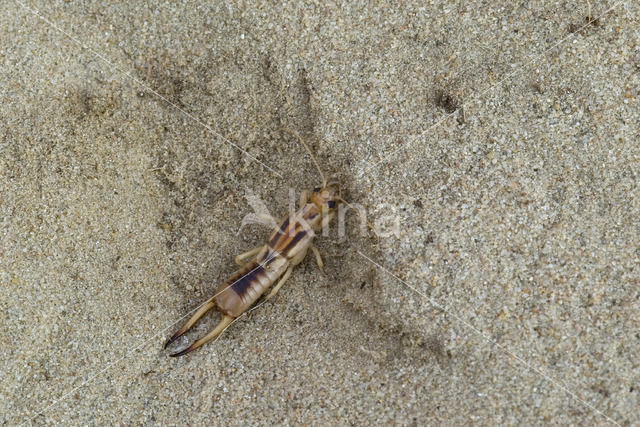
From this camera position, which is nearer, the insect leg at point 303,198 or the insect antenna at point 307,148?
the insect antenna at point 307,148

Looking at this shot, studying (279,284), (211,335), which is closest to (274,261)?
(279,284)

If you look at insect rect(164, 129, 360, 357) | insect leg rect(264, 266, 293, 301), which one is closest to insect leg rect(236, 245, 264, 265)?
insect rect(164, 129, 360, 357)

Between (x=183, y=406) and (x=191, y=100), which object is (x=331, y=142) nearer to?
(x=191, y=100)

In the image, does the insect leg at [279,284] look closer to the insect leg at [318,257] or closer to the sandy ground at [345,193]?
the sandy ground at [345,193]

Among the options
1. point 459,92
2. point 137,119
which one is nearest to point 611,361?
→ point 459,92

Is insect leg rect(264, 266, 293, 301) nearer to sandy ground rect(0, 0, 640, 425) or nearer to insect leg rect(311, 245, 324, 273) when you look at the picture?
sandy ground rect(0, 0, 640, 425)

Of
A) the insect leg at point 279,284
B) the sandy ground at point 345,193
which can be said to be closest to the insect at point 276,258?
the insect leg at point 279,284

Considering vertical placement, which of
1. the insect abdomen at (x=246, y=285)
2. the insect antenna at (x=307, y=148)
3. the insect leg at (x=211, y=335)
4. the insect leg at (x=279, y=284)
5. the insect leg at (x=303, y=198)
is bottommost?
the insect leg at (x=279, y=284)

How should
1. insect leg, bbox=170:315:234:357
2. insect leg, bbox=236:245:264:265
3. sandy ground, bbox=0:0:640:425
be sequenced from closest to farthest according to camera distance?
1. sandy ground, bbox=0:0:640:425
2. insect leg, bbox=170:315:234:357
3. insect leg, bbox=236:245:264:265
